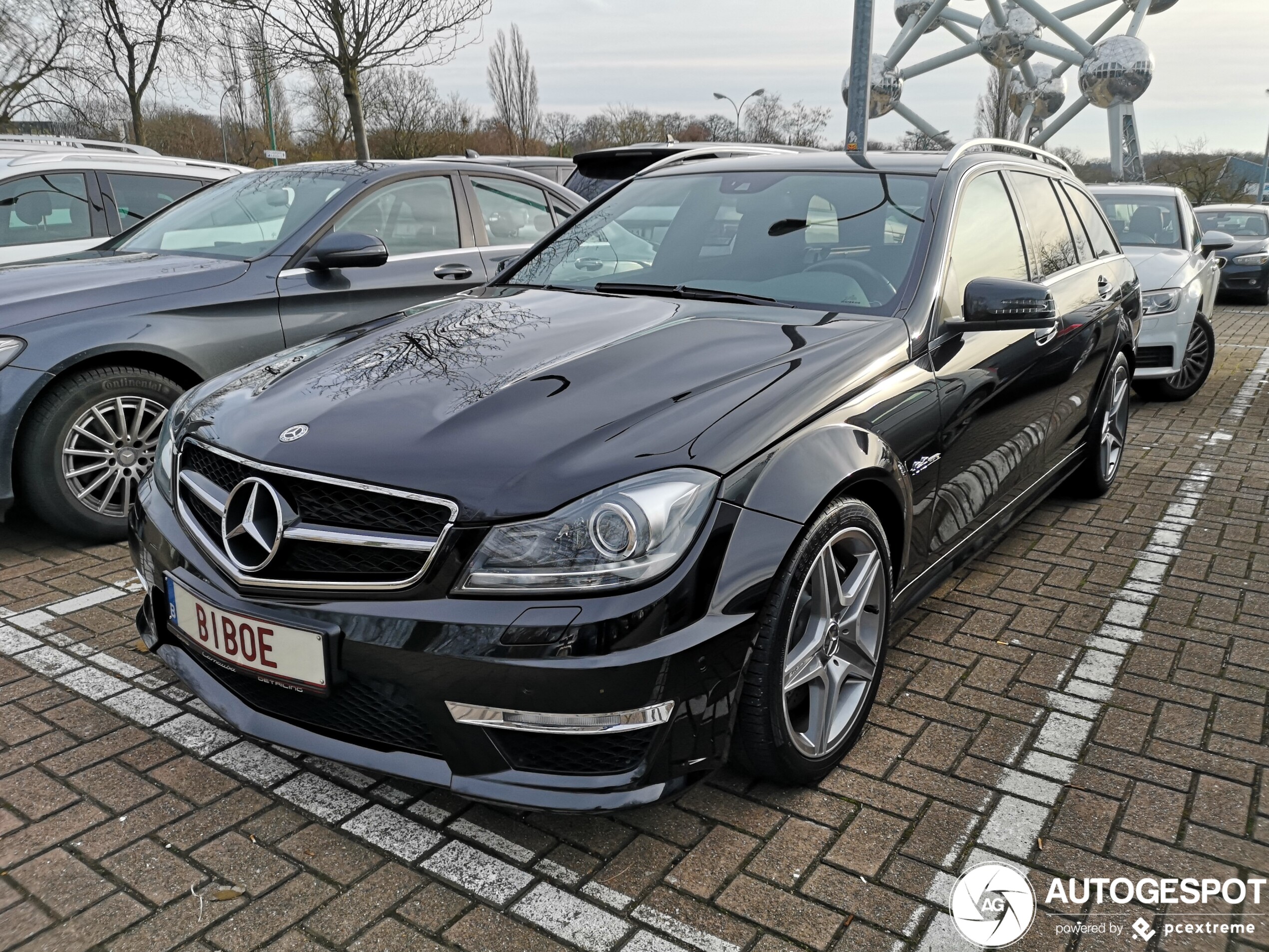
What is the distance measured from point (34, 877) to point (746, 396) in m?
1.98

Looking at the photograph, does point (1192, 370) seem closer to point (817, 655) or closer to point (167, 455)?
point (817, 655)

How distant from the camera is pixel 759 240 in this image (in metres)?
3.39

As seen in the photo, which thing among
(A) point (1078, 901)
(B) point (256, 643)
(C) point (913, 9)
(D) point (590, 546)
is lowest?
(A) point (1078, 901)

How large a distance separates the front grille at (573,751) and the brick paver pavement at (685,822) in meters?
0.18

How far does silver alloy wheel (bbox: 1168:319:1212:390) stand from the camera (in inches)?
303

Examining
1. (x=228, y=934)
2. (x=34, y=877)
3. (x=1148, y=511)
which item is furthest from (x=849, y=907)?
(x=1148, y=511)

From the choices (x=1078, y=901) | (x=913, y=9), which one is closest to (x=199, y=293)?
(x=1078, y=901)

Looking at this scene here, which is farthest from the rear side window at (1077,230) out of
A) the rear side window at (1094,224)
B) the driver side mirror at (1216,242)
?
the driver side mirror at (1216,242)

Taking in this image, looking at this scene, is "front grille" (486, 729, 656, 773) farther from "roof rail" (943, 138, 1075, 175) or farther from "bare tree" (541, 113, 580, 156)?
"bare tree" (541, 113, 580, 156)

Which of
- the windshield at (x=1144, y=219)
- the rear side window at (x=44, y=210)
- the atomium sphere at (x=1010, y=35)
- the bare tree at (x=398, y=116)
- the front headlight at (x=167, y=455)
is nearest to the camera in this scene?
the front headlight at (x=167, y=455)

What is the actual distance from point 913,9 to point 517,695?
56917 mm

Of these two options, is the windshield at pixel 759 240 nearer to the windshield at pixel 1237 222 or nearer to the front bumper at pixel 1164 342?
the front bumper at pixel 1164 342

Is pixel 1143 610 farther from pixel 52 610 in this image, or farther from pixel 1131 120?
pixel 1131 120

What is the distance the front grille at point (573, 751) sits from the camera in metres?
2.02
